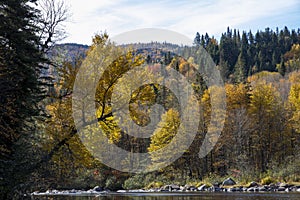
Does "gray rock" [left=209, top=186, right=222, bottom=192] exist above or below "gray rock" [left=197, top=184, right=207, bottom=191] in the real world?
above

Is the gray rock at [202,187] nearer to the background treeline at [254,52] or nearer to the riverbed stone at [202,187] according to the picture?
the riverbed stone at [202,187]

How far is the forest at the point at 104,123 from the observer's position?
1274 centimetres

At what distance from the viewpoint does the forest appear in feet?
41.8

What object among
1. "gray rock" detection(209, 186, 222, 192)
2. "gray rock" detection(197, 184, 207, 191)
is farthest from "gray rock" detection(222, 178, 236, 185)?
"gray rock" detection(197, 184, 207, 191)

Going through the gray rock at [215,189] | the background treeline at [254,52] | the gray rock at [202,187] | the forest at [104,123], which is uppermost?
the background treeline at [254,52]

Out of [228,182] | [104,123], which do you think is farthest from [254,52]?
[104,123]

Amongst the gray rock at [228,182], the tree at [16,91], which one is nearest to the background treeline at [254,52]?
the gray rock at [228,182]

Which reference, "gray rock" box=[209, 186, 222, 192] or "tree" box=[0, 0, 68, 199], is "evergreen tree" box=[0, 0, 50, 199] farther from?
"gray rock" box=[209, 186, 222, 192]

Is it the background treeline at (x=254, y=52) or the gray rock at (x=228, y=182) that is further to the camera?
the background treeline at (x=254, y=52)

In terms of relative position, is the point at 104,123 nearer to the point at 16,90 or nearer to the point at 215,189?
the point at 16,90

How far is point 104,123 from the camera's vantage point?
14.9m

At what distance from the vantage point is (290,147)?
42188 millimetres

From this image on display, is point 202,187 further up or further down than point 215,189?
further down

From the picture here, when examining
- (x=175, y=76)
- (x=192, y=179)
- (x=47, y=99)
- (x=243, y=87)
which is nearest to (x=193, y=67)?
(x=175, y=76)
